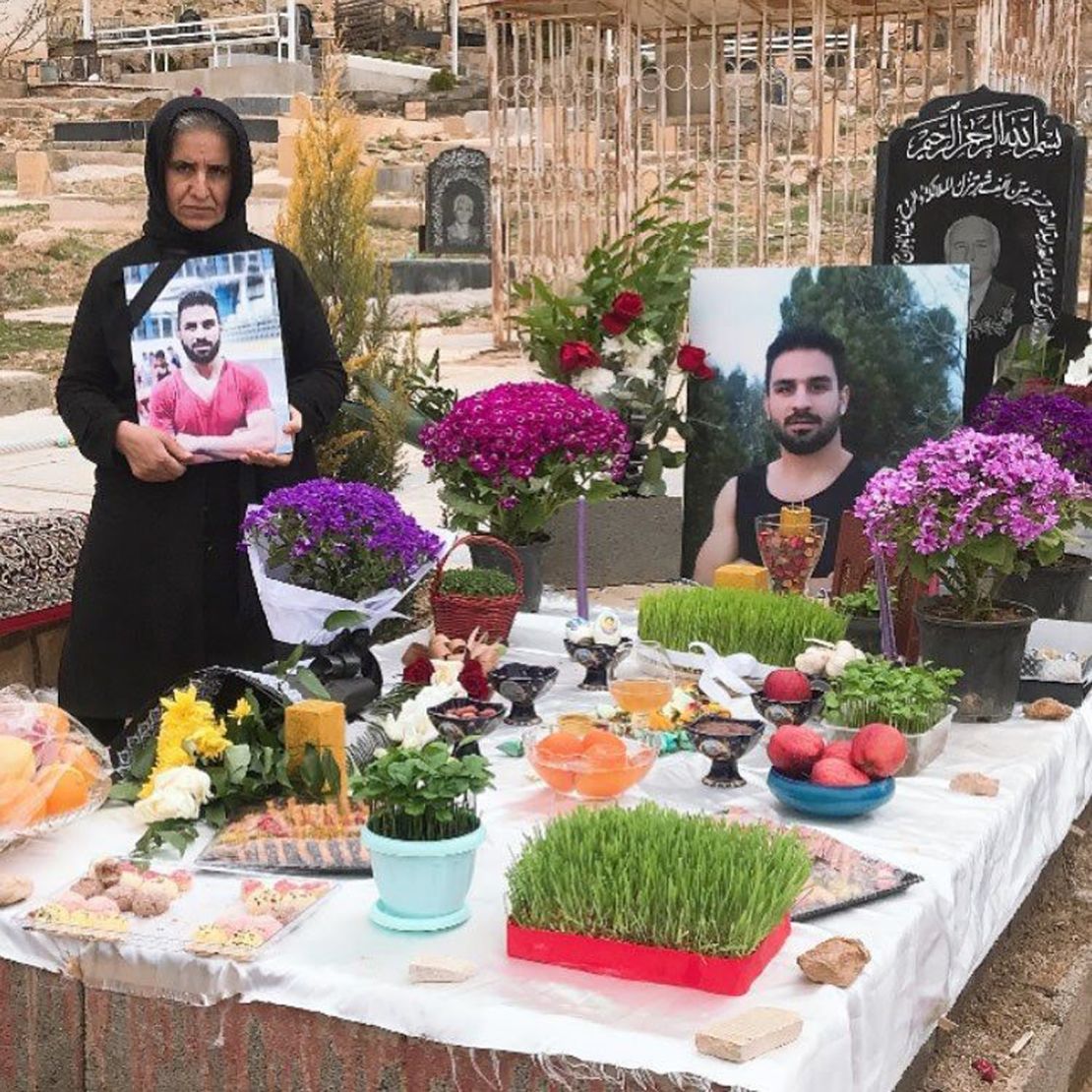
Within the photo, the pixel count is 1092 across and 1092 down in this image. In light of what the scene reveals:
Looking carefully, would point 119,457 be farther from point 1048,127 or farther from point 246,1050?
point 1048,127

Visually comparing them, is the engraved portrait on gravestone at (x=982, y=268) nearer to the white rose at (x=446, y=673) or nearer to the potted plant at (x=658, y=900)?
the white rose at (x=446, y=673)

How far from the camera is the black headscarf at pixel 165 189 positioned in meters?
3.09

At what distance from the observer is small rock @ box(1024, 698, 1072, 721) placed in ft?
9.74

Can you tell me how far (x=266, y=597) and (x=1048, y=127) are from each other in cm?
284

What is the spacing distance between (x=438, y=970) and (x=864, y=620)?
63.8 inches

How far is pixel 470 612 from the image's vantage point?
3.28 meters

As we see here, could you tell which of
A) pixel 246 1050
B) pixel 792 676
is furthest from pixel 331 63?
pixel 246 1050

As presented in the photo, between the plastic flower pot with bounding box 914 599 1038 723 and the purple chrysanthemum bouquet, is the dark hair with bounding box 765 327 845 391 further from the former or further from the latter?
the purple chrysanthemum bouquet

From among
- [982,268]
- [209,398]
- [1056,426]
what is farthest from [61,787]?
[982,268]

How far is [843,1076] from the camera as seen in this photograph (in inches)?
74.1

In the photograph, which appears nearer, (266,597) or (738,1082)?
(738,1082)

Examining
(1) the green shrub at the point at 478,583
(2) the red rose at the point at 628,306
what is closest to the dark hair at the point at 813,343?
(2) the red rose at the point at 628,306

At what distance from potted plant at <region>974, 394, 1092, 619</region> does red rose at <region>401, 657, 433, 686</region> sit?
136cm

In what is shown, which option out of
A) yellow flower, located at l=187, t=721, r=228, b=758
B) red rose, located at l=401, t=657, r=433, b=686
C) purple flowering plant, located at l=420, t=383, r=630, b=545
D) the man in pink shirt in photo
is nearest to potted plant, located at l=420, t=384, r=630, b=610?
purple flowering plant, located at l=420, t=383, r=630, b=545
